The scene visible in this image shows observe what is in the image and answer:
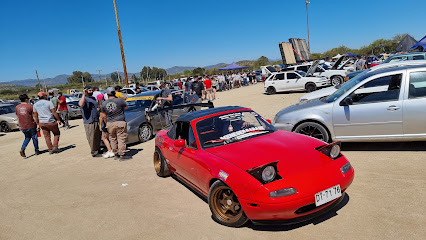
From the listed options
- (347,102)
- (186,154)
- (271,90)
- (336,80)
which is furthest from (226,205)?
(336,80)

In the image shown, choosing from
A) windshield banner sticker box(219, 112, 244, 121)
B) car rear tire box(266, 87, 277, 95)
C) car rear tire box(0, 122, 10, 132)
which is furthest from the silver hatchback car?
car rear tire box(0, 122, 10, 132)

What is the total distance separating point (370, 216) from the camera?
3213mm

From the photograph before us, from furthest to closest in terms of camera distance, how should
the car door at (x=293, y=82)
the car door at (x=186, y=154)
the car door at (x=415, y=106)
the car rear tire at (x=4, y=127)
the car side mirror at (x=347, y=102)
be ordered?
1. the car door at (x=293, y=82)
2. the car rear tire at (x=4, y=127)
3. the car side mirror at (x=347, y=102)
4. the car door at (x=415, y=106)
5. the car door at (x=186, y=154)

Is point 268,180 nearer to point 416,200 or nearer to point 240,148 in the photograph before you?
point 240,148

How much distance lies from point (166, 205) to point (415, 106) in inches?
177

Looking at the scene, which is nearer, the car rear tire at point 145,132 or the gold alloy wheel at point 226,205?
Answer: the gold alloy wheel at point 226,205

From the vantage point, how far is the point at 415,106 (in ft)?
15.6

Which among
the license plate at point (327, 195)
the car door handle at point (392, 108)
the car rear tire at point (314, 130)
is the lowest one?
the license plate at point (327, 195)

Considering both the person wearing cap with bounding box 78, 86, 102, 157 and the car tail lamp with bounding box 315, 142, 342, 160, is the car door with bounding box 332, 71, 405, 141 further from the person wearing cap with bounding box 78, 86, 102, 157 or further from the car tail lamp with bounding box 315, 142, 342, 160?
the person wearing cap with bounding box 78, 86, 102, 157

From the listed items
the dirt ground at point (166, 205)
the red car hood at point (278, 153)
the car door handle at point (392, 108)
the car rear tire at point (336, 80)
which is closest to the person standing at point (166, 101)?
the dirt ground at point (166, 205)

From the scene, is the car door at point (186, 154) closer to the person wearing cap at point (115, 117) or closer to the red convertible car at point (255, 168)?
the red convertible car at point (255, 168)

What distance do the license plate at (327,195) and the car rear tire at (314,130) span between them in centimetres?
250

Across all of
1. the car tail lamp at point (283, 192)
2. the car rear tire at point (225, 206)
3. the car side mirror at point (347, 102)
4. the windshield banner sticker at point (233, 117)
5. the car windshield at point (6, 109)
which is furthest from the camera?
the car windshield at point (6, 109)

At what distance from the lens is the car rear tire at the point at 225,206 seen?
3.20 meters
